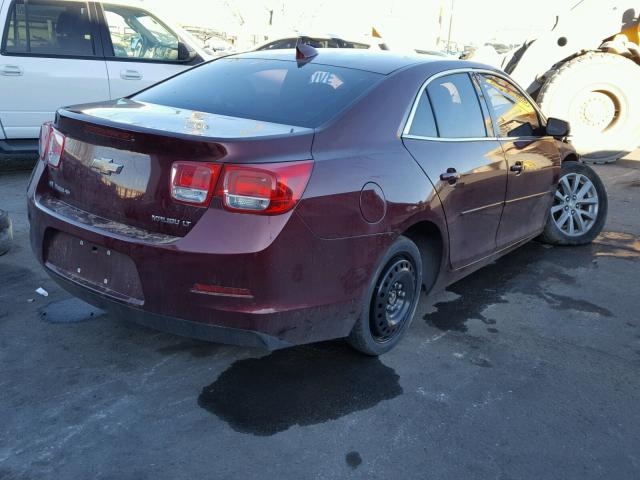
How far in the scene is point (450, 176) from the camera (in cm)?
360

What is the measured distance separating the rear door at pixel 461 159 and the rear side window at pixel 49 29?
4.99 m

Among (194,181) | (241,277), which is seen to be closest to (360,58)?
(194,181)

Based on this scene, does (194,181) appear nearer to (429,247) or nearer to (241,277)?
(241,277)

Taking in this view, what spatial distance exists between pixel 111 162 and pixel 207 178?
0.53m

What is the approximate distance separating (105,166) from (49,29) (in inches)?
197

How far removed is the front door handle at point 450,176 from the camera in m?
3.54

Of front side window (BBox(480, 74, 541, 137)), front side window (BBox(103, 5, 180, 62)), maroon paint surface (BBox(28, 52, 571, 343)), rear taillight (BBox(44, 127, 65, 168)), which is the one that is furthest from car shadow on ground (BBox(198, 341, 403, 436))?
front side window (BBox(103, 5, 180, 62))

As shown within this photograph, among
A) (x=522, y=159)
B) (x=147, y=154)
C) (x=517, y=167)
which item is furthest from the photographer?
(x=522, y=159)

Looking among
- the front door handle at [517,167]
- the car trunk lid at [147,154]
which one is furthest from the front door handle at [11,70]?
the front door handle at [517,167]

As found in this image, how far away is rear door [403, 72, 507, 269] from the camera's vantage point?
352cm

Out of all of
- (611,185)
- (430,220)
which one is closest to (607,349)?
(430,220)

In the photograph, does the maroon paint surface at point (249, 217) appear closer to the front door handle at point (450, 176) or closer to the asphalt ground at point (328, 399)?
the front door handle at point (450, 176)

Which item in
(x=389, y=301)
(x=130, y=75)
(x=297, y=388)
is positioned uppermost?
(x=130, y=75)

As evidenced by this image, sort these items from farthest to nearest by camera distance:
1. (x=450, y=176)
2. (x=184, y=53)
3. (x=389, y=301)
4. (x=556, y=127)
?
(x=184, y=53), (x=556, y=127), (x=450, y=176), (x=389, y=301)
